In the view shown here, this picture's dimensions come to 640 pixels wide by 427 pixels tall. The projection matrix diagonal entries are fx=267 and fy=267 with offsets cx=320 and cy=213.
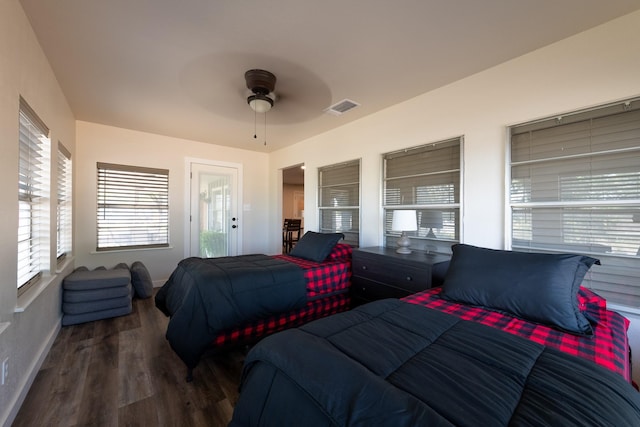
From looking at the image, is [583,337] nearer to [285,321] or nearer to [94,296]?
[285,321]

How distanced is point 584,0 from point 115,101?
161 inches

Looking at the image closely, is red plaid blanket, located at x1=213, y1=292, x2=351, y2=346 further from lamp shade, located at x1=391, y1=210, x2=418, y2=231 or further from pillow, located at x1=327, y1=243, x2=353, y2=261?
lamp shade, located at x1=391, y1=210, x2=418, y2=231

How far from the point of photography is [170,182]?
4.35m

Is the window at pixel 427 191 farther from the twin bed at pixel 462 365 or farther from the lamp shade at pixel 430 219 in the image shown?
the twin bed at pixel 462 365

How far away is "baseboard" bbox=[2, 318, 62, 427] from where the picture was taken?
1.49m

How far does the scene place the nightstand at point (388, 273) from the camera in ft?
7.55

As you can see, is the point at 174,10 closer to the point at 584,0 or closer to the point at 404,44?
the point at 404,44

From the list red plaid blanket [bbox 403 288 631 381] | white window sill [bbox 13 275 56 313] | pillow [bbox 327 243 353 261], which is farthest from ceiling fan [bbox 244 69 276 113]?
white window sill [bbox 13 275 56 313]

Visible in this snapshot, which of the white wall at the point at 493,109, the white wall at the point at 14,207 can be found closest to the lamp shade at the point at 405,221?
the white wall at the point at 493,109

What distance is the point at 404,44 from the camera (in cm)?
199

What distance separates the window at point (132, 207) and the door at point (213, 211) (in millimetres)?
435

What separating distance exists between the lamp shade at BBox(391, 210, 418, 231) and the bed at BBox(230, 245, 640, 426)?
111cm

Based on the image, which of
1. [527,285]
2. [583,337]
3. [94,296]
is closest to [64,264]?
[94,296]

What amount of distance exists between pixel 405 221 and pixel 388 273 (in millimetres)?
547
